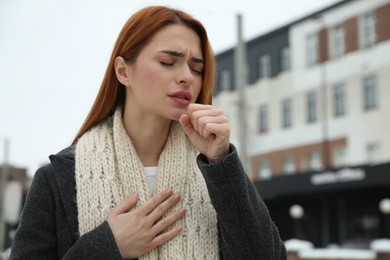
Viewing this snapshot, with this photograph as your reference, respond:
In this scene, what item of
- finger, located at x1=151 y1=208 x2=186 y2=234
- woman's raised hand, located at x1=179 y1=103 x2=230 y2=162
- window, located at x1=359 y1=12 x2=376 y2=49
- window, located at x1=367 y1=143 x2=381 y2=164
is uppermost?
window, located at x1=359 y1=12 x2=376 y2=49

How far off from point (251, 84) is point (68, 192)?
37.2 metres

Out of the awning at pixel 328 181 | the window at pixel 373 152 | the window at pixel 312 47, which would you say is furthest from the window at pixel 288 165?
the awning at pixel 328 181

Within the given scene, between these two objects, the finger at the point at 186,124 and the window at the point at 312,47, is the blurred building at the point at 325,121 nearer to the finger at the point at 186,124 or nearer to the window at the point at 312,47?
the window at the point at 312,47

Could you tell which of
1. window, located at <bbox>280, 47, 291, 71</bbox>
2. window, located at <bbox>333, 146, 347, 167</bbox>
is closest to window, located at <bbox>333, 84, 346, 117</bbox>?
window, located at <bbox>333, 146, 347, 167</bbox>

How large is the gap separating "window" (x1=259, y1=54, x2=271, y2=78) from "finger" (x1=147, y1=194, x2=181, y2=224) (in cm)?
3563

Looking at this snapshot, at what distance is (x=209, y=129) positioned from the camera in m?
2.18

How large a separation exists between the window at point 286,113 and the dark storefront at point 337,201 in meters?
4.84

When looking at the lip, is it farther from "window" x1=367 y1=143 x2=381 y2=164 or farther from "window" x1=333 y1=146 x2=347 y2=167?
"window" x1=333 y1=146 x2=347 y2=167

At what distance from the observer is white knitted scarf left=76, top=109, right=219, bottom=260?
2373 mm

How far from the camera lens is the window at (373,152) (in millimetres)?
30470

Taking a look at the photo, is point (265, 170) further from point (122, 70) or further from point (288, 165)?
point (122, 70)

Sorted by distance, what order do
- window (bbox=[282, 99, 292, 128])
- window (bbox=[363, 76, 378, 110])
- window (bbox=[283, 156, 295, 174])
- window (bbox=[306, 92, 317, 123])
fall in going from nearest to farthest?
1. window (bbox=[363, 76, 378, 110])
2. window (bbox=[306, 92, 317, 123])
3. window (bbox=[283, 156, 295, 174])
4. window (bbox=[282, 99, 292, 128])

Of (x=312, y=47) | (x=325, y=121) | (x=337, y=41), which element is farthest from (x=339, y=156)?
(x=312, y=47)

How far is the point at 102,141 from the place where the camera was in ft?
8.36
